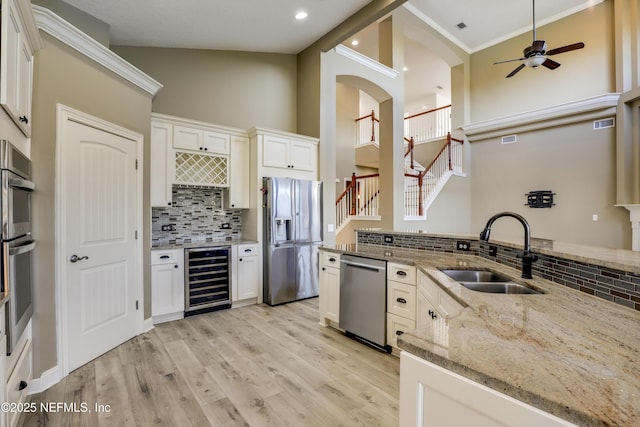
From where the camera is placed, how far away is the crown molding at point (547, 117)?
5742mm

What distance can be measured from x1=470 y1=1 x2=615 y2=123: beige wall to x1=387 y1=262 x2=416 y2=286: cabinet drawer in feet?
21.6

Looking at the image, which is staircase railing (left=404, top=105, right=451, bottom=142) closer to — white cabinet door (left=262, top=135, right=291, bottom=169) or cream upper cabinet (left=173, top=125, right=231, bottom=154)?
white cabinet door (left=262, top=135, right=291, bottom=169)

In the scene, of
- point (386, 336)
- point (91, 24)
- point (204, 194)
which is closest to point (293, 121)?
point (204, 194)

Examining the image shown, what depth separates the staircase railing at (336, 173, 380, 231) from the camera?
6895 mm

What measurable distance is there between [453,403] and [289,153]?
13.4 feet

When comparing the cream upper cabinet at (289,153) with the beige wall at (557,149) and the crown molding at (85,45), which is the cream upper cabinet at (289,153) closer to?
the crown molding at (85,45)

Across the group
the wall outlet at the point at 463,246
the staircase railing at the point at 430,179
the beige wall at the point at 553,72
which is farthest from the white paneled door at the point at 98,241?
the beige wall at the point at 553,72

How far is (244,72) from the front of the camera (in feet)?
15.7

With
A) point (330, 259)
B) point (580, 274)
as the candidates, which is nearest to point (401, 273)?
point (330, 259)

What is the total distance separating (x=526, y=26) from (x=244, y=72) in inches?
262

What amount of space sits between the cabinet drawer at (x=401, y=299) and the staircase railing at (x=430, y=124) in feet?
23.4

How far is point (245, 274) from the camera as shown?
4.20 meters

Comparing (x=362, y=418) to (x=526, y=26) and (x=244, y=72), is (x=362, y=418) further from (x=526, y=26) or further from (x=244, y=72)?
(x=526, y=26)

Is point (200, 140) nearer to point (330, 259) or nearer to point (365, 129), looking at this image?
point (330, 259)
